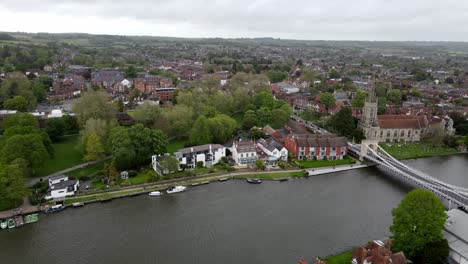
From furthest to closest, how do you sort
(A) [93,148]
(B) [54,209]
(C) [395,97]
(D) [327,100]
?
(C) [395,97]
(D) [327,100]
(A) [93,148]
(B) [54,209]

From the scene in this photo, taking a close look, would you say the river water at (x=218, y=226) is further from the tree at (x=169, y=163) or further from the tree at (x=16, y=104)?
the tree at (x=16, y=104)

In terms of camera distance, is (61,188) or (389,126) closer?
(61,188)

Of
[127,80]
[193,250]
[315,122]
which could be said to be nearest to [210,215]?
[193,250]

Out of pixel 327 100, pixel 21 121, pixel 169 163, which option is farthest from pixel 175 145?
pixel 327 100

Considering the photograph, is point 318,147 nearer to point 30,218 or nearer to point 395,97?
point 30,218

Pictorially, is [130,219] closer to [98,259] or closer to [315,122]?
[98,259]

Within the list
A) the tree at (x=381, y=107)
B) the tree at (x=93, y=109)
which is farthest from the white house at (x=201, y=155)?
the tree at (x=381, y=107)
